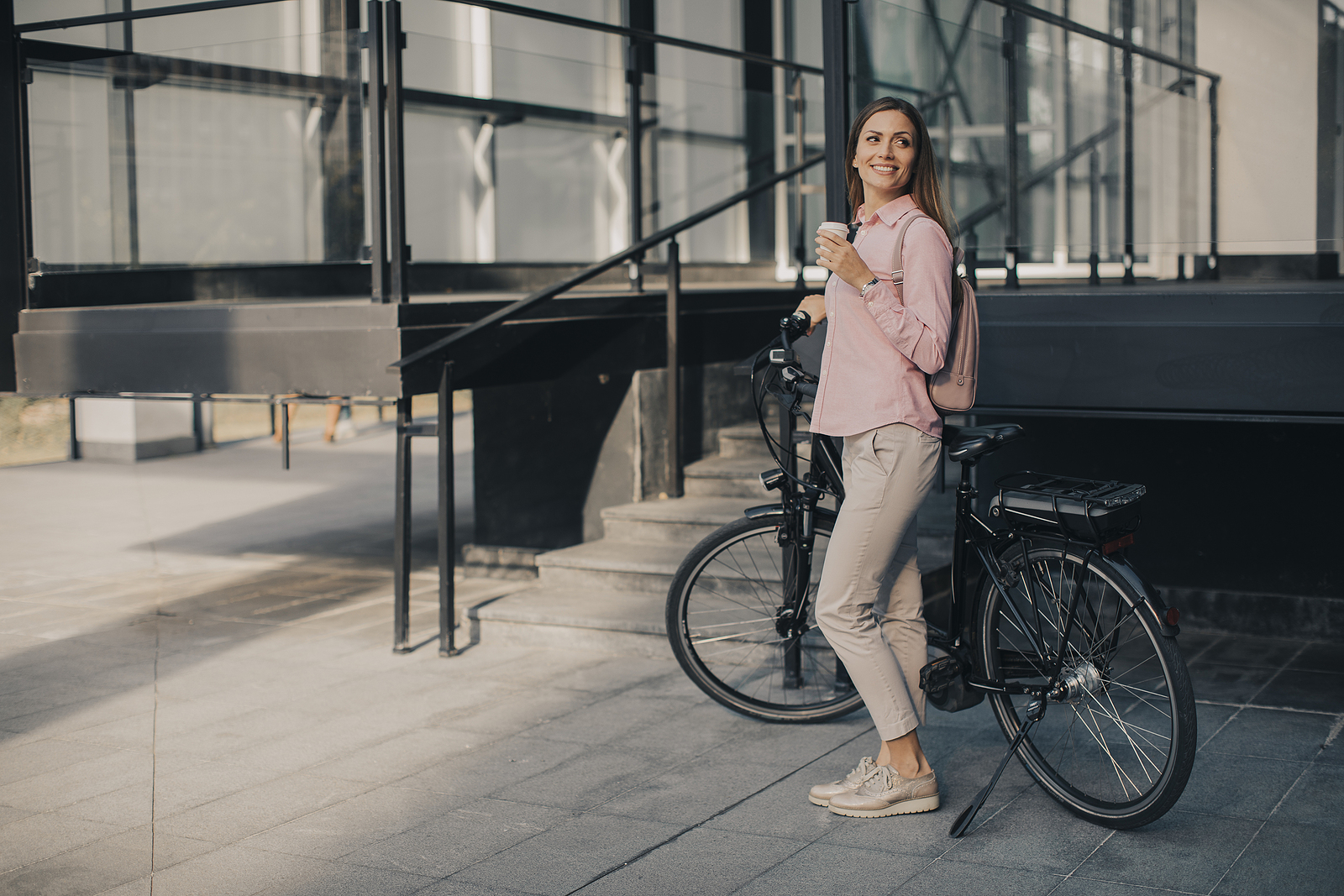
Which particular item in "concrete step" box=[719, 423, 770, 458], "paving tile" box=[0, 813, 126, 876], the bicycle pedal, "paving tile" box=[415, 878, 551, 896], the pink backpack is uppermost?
the pink backpack

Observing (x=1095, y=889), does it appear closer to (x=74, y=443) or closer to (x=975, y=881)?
(x=975, y=881)

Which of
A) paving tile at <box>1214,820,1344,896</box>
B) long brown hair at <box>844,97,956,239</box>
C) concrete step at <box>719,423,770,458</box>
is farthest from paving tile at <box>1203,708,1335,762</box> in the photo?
concrete step at <box>719,423,770,458</box>

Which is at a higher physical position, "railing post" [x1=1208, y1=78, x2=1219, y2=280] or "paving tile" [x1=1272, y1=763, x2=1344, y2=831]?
"railing post" [x1=1208, y1=78, x2=1219, y2=280]

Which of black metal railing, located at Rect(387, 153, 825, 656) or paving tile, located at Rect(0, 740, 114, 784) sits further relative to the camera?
black metal railing, located at Rect(387, 153, 825, 656)

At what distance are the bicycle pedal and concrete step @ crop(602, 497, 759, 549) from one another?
2.42 m

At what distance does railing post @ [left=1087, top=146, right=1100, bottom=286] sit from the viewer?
5.41 metres

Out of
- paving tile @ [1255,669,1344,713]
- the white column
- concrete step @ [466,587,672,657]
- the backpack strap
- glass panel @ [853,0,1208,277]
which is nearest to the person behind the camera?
the backpack strap

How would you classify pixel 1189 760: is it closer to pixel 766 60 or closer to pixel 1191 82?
pixel 1191 82

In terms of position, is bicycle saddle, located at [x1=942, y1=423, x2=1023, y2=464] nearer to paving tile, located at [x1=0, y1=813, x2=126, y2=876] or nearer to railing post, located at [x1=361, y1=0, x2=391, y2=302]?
paving tile, located at [x1=0, y1=813, x2=126, y2=876]

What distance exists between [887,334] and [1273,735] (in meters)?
2.00

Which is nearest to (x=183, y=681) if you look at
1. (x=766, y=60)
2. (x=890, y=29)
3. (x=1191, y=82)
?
(x=890, y=29)

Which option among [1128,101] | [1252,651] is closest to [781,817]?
[1252,651]

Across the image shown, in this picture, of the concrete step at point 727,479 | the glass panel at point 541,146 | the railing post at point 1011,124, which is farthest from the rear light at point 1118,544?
the glass panel at point 541,146

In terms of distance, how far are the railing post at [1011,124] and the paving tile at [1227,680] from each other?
1.77 metres
